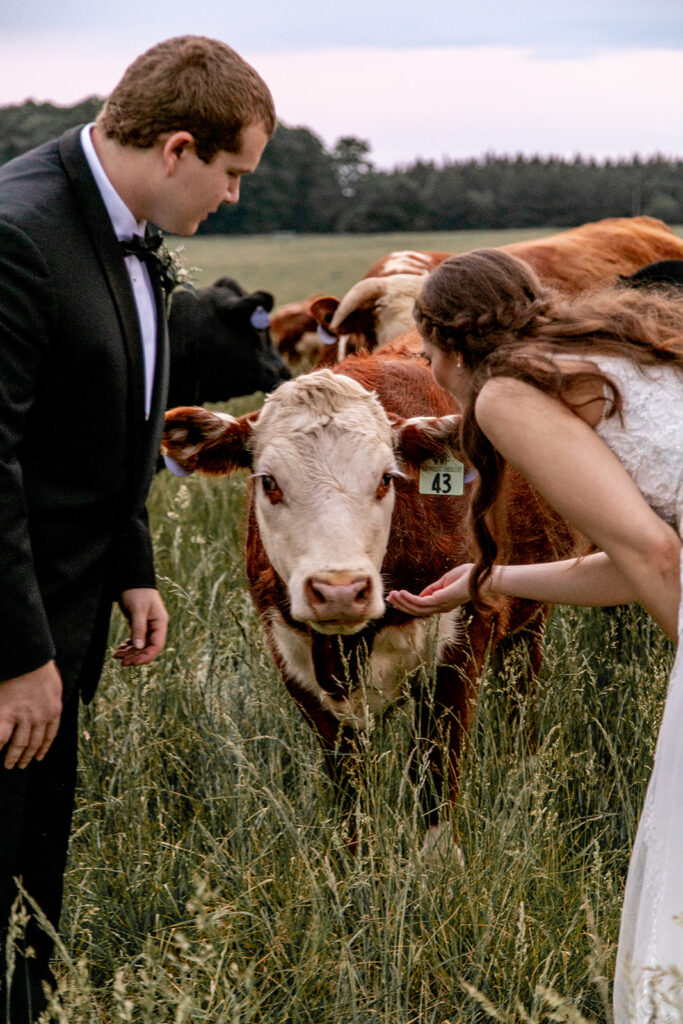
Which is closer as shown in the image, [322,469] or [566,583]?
[566,583]

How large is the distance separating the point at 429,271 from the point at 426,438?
4.55 m

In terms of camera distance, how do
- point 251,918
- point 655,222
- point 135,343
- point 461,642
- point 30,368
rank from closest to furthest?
1. point 30,368
2. point 135,343
3. point 251,918
4. point 461,642
5. point 655,222

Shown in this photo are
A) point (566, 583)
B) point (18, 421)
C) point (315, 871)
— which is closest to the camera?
point (18, 421)

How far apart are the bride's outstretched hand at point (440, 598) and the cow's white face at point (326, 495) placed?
10cm

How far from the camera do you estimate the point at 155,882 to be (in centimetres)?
286

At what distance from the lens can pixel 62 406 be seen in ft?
6.82

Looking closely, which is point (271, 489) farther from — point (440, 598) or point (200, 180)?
→ point (200, 180)

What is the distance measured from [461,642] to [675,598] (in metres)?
1.50

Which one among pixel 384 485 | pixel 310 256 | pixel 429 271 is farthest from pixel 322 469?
pixel 310 256

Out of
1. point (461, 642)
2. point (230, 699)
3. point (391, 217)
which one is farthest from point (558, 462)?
point (391, 217)

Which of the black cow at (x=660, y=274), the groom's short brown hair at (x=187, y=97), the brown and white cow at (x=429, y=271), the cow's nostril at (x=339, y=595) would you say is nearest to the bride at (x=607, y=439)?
the cow's nostril at (x=339, y=595)

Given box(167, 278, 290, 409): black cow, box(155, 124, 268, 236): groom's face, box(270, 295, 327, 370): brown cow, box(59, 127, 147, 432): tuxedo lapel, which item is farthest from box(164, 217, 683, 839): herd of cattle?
box(270, 295, 327, 370): brown cow

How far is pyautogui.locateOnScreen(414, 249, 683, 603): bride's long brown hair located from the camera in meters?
2.17

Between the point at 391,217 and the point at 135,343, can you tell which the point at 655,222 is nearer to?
the point at 135,343
